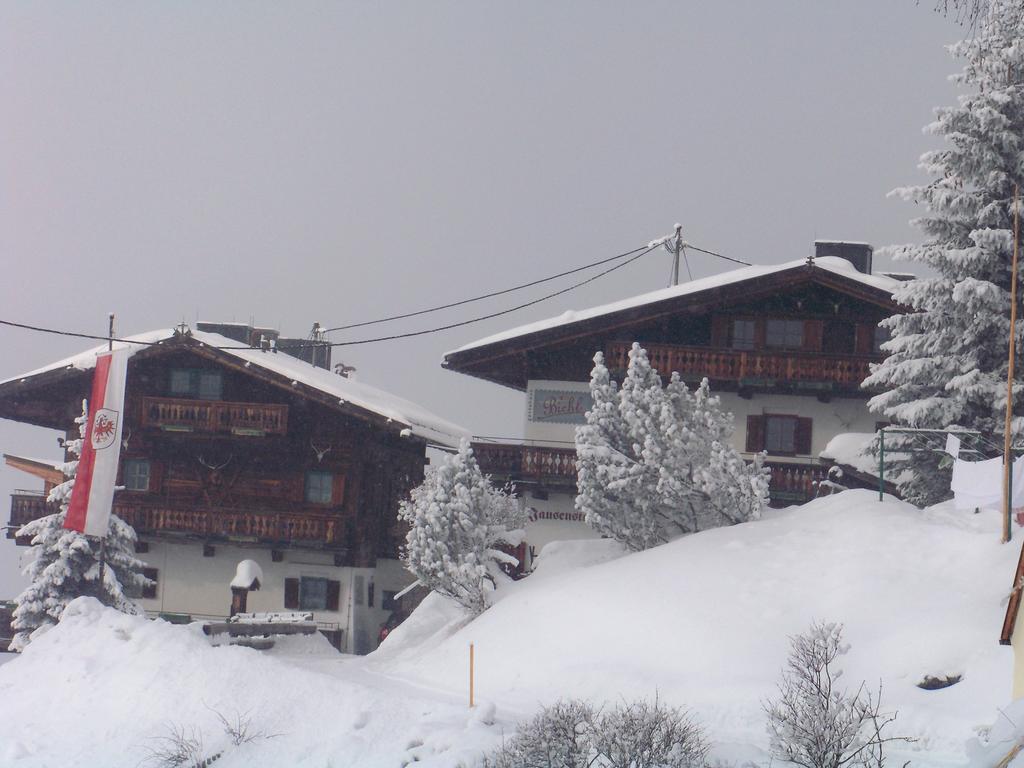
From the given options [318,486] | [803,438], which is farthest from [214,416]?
[803,438]

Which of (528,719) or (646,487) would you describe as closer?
(528,719)

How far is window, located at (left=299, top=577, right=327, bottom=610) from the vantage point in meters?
38.3

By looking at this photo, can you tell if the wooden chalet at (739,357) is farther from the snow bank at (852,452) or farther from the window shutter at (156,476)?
the window shutter at (156,476)

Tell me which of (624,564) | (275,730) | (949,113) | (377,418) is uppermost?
(949,113)

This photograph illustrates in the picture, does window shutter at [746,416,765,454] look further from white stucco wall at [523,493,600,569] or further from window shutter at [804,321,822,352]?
white stucco wall at [523,493,600,569]

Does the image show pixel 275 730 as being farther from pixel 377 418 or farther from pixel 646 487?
pixel 377 418

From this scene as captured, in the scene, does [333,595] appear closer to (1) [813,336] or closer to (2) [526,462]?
(2) [526,462]

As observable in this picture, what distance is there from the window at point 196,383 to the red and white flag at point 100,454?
26.2 feet

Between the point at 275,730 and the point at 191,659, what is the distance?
3.39 metres

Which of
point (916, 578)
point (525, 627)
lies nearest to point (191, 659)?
point (525, 627)

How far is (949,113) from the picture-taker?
2794 cm

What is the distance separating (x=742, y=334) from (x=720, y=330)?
0.58 metres

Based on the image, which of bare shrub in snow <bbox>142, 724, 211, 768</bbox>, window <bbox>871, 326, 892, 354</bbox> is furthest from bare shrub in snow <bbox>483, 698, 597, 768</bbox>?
window <bbox>871, 326, 892, 354</bbox>

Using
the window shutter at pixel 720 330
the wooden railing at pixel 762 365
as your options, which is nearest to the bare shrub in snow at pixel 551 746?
the wooden railing at pixel 762 365
